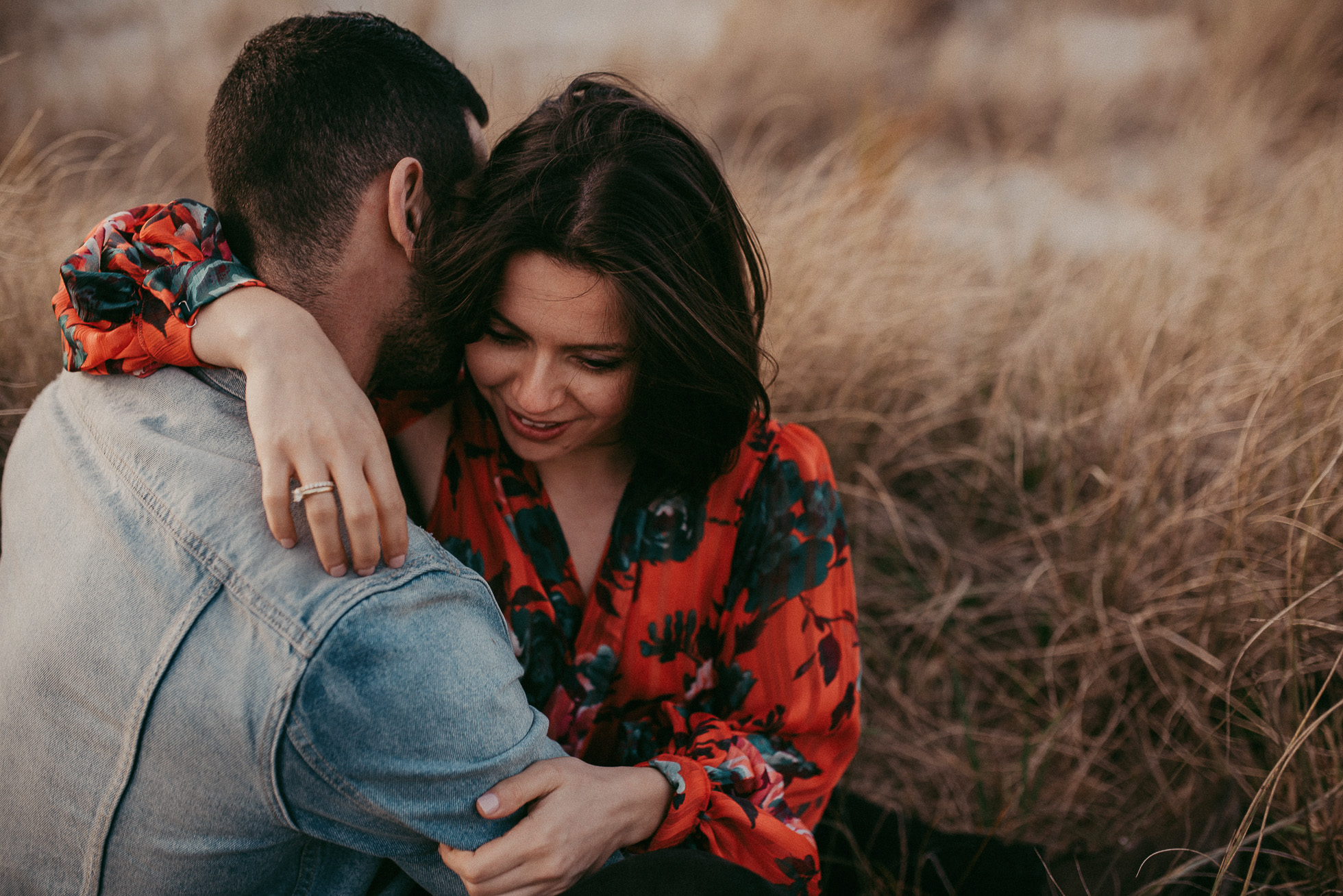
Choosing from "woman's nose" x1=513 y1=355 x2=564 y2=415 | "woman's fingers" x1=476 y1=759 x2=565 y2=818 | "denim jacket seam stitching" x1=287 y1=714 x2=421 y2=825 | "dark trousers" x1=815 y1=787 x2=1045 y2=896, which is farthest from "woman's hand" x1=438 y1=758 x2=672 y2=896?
"dark trousers" x1=815 y1=787 x2=1045 y2=896

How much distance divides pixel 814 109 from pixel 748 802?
5879 mm

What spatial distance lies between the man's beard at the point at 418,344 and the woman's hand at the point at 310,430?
285 millimetres

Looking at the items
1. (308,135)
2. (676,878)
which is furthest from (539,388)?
(676,878)

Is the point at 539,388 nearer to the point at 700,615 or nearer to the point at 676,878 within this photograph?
the point at 700,615

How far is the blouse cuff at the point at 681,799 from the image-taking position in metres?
1.27

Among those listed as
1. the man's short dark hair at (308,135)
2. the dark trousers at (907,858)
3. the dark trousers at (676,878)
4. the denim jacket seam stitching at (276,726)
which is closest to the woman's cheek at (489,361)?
the man's short dark hair at (308,135)

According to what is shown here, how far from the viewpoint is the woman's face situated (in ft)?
4.58

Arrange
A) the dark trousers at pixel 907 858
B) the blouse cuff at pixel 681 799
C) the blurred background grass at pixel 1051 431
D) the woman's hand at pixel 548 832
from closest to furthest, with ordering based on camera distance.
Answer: the woman's hand at pixel 548 832 < the blouse cuff at pixel 681 799 < the dark trousers at pixel 907 858 < the blurred background grass at pixel 1051 431

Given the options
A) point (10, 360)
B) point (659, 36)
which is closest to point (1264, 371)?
point (10, 360)

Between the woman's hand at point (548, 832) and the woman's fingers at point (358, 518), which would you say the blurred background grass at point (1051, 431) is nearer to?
the woman's hand at point (548, 832)

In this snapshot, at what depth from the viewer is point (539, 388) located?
1424mm

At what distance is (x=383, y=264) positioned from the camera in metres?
1.44

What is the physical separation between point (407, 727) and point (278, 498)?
0.32m

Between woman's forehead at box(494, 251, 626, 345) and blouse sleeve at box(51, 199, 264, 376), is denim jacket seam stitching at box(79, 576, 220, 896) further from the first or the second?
woman's forehead at box(494, 251, 626, 345)
